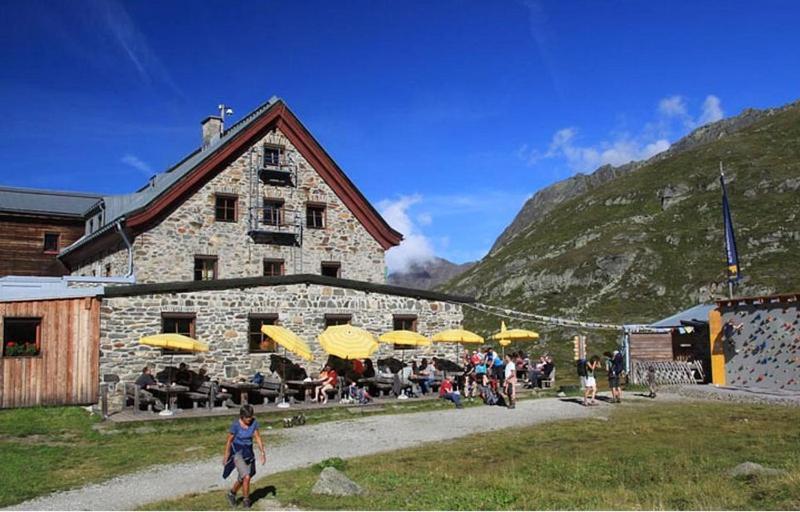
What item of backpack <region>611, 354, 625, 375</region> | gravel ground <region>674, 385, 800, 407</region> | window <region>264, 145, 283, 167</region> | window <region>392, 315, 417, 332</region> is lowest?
gravel ground <region>674, 385, 800, 407</region>

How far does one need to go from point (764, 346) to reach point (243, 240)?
830 inches

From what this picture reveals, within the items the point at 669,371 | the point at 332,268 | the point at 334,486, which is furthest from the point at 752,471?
the point at 332,268

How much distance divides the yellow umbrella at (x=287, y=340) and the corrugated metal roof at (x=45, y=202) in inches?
770

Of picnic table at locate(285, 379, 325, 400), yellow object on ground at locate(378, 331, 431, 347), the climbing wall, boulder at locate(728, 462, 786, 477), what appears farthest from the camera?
the climbing wall

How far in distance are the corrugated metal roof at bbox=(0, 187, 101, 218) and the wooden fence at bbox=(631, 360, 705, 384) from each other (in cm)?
2815

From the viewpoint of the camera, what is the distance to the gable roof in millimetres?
28688

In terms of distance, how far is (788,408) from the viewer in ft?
69.3

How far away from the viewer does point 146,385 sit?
67.5ft

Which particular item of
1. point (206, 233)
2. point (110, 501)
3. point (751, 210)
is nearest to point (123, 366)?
point (206, 233)

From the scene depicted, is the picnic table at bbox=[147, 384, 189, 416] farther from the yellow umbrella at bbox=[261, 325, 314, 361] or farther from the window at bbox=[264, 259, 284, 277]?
the window at bbox=[264, 259, 284, 277]

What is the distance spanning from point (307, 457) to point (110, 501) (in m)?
4.32

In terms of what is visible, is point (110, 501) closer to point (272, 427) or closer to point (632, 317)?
point (272, 427)

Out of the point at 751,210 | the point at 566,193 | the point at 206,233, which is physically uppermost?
the point at 566,193

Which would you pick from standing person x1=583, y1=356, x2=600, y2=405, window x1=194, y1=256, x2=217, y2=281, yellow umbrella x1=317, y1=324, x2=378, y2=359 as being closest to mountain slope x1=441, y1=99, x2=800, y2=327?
standing person x1=583, y1=356, x2=600, y2=405
